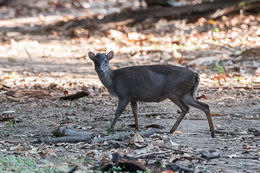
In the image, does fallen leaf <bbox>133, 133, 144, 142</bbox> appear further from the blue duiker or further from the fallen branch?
the fallen branch

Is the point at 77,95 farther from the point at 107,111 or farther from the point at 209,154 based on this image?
the point at 209,154

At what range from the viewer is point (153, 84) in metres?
7.26

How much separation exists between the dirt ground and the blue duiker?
391 mm

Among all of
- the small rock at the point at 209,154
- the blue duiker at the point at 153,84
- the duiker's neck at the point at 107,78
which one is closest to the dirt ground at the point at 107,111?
the small rock at the point at 209,154

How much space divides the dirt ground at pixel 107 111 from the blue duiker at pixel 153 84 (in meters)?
0.39

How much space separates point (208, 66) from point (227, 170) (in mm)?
6736

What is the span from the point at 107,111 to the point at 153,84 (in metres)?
1.64

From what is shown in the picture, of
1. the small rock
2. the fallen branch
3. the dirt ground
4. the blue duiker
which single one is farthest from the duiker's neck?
the small rock

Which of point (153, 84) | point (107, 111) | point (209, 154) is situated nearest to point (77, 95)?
point (107, 111)

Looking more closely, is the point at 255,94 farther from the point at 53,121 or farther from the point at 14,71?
the point at 14,71

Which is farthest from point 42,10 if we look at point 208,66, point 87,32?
point 208,66

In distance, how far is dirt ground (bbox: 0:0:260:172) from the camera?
5930 mm

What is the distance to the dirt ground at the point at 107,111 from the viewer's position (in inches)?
233

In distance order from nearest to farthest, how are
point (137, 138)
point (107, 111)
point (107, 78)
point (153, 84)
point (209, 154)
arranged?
point (209, 154), point (137, 138), point (153, 84), point (107, 78), point (107, 111)
